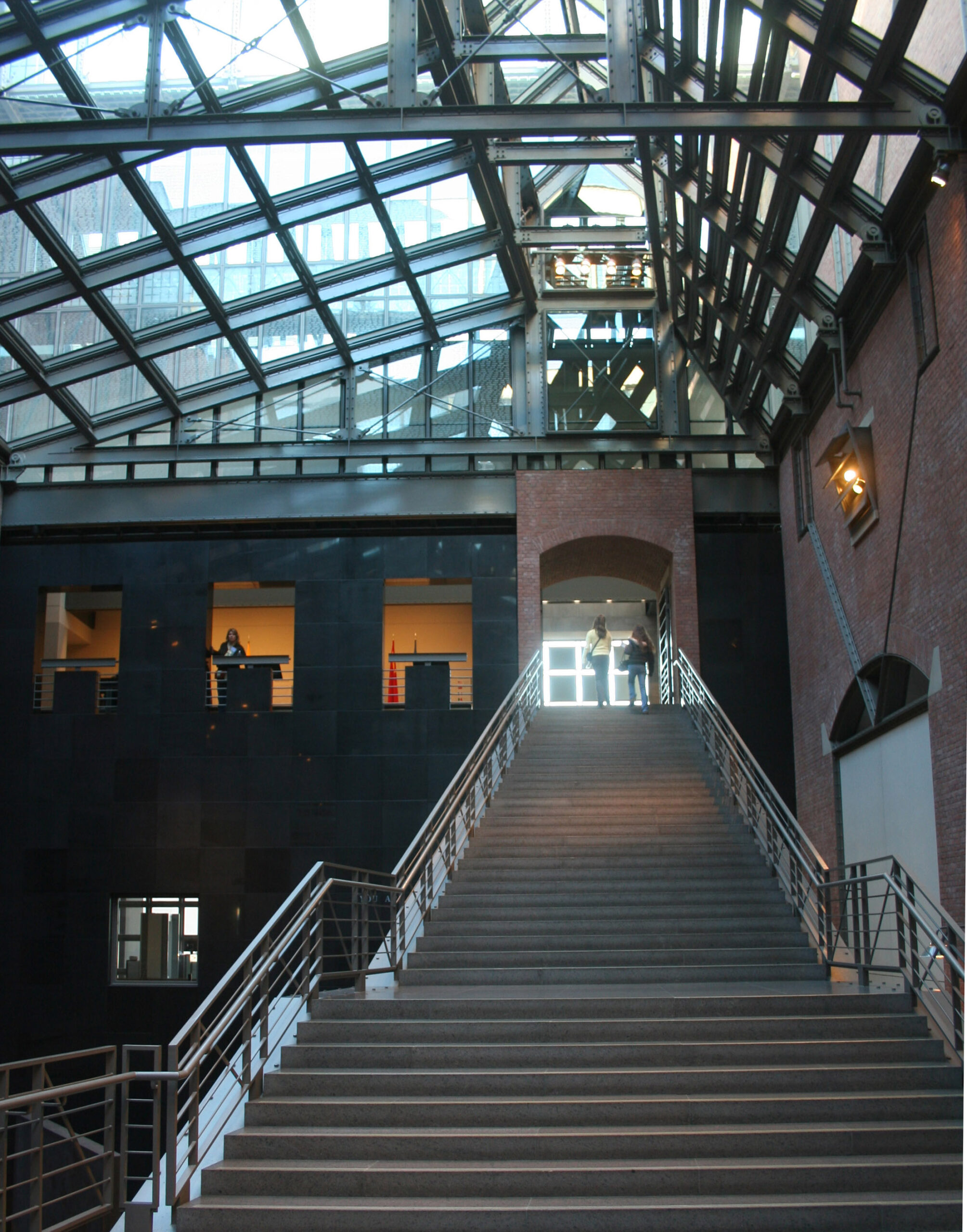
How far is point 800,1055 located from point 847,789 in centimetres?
725

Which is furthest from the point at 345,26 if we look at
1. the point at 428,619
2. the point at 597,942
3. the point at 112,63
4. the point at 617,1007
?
the point at 428,619

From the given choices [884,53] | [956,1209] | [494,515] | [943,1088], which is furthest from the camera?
[494,515]

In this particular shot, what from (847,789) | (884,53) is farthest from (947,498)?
(847,789)

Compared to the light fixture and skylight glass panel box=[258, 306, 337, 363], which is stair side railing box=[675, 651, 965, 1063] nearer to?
the light fixture

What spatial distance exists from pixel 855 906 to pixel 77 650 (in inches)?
674

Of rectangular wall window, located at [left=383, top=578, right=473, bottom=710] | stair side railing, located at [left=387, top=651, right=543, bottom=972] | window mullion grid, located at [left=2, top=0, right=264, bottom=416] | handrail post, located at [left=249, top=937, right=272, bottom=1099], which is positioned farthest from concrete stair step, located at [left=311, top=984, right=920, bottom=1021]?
rectangular wall window, located at [left=383, top=578, right=473, bottom=710]

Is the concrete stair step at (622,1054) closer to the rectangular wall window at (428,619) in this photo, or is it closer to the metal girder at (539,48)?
the metal girder at (539,48)

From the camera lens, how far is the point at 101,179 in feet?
41.9

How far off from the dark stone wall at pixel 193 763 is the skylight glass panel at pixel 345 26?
6.98 metres

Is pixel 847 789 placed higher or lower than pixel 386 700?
lower

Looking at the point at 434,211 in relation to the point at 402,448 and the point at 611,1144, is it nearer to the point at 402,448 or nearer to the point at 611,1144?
the point at 402,448

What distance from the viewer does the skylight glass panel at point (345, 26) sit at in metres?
11.9

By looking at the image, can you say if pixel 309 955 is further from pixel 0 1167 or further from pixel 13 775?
pixel 13 775

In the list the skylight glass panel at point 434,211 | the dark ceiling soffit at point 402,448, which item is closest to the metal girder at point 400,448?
the dark ceiling soffit at point 402,448
